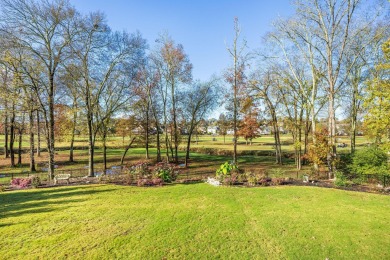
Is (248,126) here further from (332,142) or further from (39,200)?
(39,200)

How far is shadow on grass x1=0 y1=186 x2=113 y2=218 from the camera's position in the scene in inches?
374

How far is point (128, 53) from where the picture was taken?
61.7ft

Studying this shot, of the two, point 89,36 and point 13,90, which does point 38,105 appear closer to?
point 13,90

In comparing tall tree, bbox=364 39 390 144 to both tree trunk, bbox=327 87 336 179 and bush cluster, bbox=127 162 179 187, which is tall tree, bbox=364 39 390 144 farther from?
bush cluster, bbox=127 162 179 187

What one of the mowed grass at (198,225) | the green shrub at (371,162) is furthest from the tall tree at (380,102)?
the mowed grass at (198,225)

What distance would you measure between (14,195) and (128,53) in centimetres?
1277

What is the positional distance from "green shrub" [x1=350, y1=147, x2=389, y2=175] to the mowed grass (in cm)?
312

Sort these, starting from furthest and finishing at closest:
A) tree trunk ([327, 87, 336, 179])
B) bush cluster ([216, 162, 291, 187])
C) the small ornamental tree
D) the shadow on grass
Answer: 1. the small ornamental tree
2. tree trunk ([327, 87, 336, 179])
3. bush cluster ([216, 162, 291, 187])
4. the shadow on grass

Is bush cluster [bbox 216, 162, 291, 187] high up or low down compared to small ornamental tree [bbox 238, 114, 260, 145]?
down

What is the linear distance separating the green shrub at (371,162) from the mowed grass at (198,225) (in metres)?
3.12

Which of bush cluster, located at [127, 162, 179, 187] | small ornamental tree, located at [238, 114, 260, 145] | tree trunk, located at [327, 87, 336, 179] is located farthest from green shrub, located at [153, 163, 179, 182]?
small ornamental tree, located at [238, 114, 260, 145]

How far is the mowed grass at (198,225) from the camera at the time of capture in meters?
6.08

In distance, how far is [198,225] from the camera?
25.0 feet

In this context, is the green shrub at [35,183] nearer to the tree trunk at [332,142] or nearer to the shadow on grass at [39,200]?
the shadow on grass at [39,200]
